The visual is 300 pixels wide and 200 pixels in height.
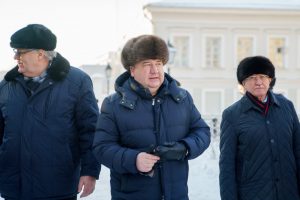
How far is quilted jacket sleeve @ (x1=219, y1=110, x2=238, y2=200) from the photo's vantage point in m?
3.53

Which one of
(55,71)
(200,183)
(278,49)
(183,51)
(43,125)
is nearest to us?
(43,125)

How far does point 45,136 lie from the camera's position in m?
3.16

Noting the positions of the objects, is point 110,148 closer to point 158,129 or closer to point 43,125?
point 158,129

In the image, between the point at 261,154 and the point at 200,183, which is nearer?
the point at 261,154

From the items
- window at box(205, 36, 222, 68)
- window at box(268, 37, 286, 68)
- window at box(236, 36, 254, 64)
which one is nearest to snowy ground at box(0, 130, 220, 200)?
window at box(205, 36, 222, 68)

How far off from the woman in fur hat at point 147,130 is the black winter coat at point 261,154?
24.8 inches

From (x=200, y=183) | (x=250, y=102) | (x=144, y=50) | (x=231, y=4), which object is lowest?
(x=200, y=183)

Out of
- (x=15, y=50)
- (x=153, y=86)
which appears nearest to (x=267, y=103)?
(x=153, y=86)

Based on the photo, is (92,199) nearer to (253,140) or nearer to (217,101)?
(253,140)

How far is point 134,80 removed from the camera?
3004mm

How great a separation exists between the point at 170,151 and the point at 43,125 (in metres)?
0.85

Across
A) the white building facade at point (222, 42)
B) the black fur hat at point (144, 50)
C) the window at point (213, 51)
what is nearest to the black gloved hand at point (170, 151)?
the black fur hat at point (144, 50)

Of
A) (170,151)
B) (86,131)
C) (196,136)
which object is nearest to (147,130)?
(170,151)

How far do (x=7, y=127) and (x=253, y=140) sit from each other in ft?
5.30
